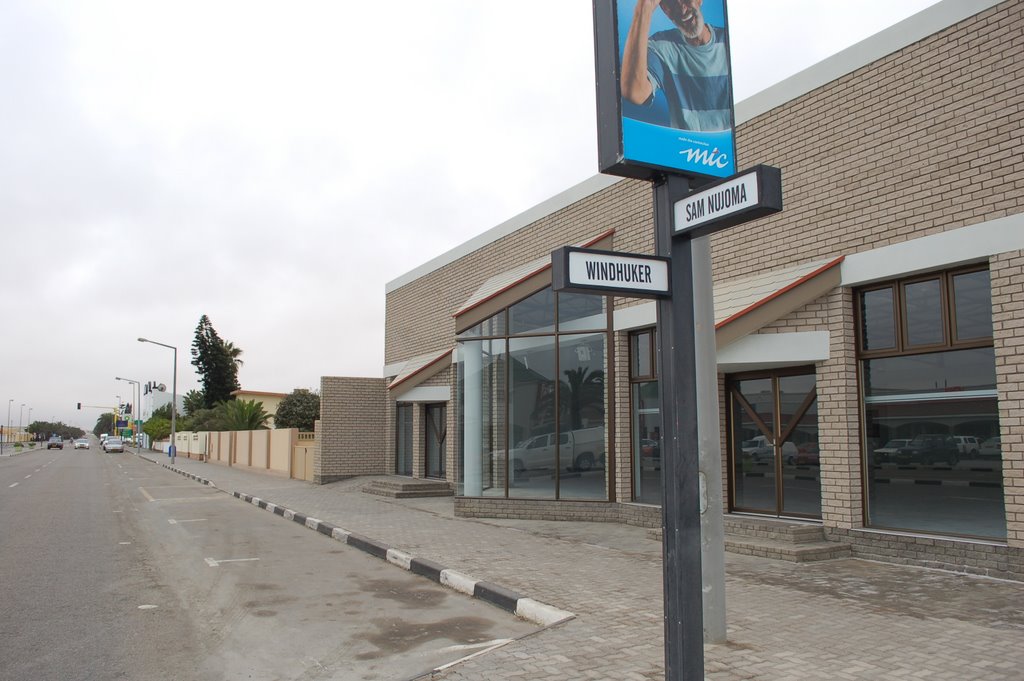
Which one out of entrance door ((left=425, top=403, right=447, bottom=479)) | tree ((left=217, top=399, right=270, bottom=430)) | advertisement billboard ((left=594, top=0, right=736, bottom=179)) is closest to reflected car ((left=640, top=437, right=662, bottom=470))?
advertisement billboard ((left=594, top=0, right=736, bottom=179))

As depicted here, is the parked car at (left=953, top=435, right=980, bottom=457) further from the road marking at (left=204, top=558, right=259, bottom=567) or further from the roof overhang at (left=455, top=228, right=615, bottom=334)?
the road marking at (left=204, top=558, right=259, bottom=567)

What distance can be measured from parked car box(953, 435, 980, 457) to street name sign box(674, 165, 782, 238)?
580 centimetres

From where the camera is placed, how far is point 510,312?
46.2 feet

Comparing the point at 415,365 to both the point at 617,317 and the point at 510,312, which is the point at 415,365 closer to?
the point at 510,312

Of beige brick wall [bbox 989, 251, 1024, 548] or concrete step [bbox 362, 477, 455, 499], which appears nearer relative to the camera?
beige brick wall [bbox 989, 251, 1024, 548]

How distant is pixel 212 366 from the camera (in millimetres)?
79250

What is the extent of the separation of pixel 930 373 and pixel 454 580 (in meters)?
6.01

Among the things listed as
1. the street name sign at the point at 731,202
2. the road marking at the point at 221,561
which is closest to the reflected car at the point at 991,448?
the street name sign at the point at 731,202

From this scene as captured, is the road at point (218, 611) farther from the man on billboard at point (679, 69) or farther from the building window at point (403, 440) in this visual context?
the building window at point (403, 440)

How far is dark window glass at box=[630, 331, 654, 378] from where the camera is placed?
12.9m

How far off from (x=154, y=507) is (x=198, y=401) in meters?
67.6

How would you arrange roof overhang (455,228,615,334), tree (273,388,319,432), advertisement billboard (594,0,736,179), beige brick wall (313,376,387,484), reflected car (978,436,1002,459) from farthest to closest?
1. tree (273,388,319,432)
2. beige brick wall (313,376,387,484)
3. roof overhang (455,228,615,334)
4. reflected car (978,436,1002,459)
5. advertisement billboard (594,0,736,179)

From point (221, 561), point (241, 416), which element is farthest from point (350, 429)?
point (241, 416)

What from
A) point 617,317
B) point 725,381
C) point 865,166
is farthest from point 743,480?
point 865,166
